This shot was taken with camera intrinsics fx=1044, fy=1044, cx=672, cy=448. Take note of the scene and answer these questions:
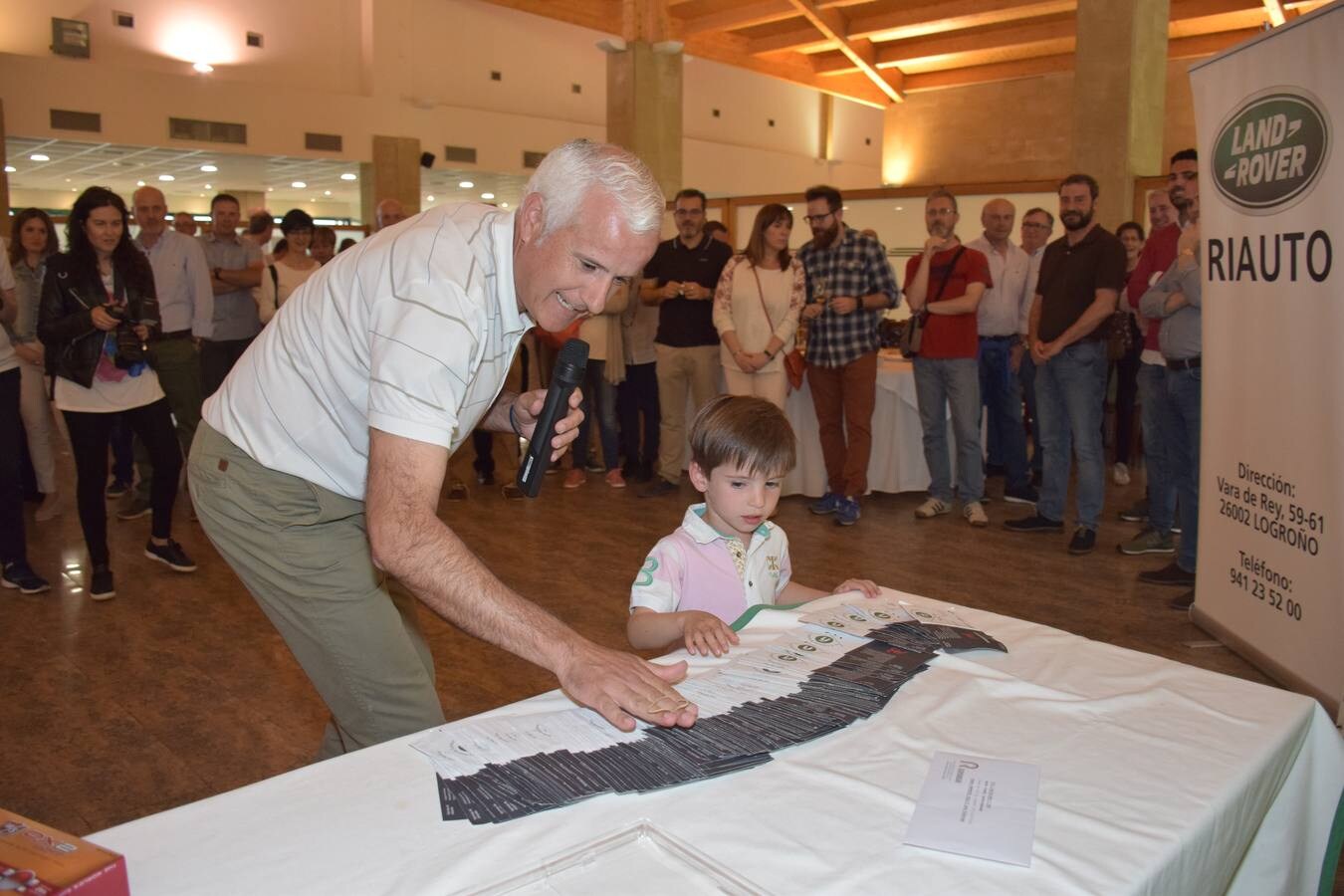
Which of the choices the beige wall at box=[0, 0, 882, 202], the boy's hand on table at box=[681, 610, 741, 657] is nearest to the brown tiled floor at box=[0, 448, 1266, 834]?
the boy's hand on table at box=[681, 610, 741, 657]

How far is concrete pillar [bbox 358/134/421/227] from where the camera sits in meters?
14.2

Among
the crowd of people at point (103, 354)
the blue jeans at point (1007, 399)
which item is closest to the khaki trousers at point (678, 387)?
the blue jeans at point (1007, 399)

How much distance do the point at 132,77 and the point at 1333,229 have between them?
43.0 ft

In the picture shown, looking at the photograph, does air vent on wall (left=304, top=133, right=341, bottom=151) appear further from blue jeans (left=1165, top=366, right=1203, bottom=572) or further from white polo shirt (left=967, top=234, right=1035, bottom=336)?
blue jeans (left=1165, top=366, right=1203, bottom=572)

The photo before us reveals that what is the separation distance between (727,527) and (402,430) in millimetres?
921

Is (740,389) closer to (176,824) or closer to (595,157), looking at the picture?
(595,157)

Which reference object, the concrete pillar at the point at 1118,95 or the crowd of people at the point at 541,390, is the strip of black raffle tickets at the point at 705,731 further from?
the concrete pillar at the point at 1118,95

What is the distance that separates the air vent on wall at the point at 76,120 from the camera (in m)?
11.8

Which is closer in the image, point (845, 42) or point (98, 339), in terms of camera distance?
point (98, 339)

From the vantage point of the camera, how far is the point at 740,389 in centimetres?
580

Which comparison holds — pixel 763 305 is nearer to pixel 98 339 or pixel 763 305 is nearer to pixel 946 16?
pixel 98 339

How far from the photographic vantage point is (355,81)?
46.5 ft

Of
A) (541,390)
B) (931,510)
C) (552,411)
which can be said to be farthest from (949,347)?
(552,411)

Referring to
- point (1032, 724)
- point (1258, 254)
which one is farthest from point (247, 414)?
point (1258, 254)
